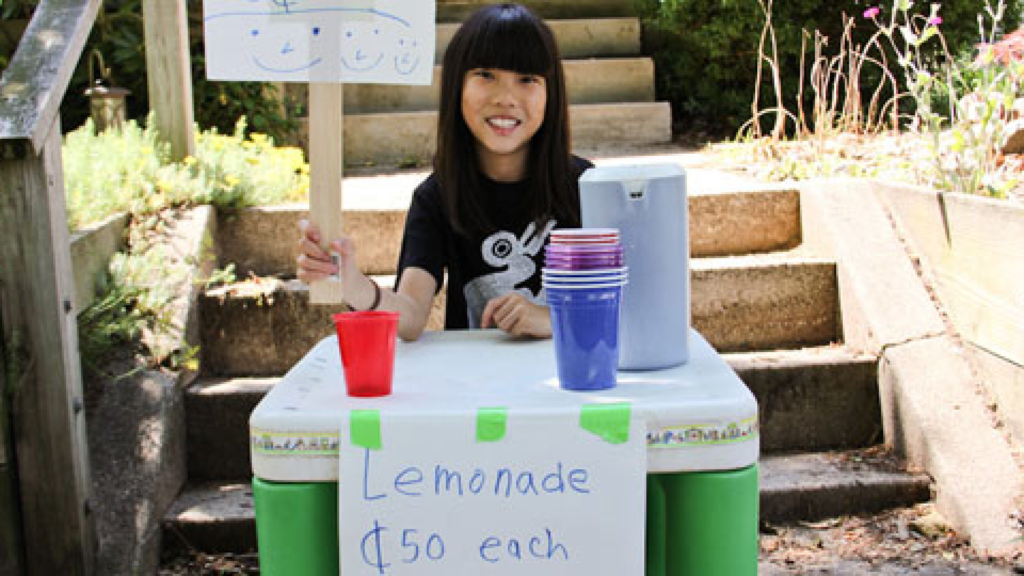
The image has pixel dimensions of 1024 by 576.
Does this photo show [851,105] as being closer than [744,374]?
No

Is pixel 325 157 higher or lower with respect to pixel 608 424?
higher

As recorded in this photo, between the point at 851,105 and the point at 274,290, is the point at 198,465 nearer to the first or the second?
the point at 274,290

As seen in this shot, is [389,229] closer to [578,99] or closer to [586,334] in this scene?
[586,334]

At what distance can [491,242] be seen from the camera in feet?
7.01

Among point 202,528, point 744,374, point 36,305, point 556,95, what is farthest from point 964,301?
point 36,305

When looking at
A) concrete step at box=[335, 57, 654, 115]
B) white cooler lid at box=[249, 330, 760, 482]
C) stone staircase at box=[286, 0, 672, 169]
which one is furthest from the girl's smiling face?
concrete step at box=[335, 57, 654, 115]

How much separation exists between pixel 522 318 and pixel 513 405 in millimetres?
459

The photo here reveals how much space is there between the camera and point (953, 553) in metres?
2.43

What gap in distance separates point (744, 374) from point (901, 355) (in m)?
0.40

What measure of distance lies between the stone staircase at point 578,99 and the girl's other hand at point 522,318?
3397mm

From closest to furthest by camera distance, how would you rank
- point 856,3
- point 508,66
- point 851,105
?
point 508,66 < point 851,105 < point 856,3

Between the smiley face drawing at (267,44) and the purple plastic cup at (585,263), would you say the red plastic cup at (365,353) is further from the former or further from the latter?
the smiley face drawing at (267,44)

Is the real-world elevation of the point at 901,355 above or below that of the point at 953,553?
above

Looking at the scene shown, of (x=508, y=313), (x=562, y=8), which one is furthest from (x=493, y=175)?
(x=562, y=8)
